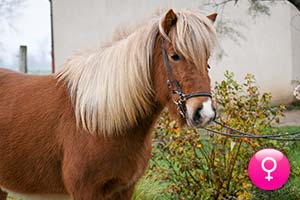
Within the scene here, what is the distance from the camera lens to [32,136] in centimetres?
353

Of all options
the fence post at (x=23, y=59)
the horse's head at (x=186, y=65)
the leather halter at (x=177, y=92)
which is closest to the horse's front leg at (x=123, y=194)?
the horse's head at (x=186, y=65)

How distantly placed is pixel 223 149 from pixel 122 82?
1806mm

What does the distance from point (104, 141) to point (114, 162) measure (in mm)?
150

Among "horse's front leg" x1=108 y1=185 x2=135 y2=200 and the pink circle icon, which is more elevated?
the pink circle icon

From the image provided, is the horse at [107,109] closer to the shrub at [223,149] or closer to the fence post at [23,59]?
the shrub at [223,149]

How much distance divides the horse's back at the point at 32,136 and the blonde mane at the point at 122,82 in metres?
0.27

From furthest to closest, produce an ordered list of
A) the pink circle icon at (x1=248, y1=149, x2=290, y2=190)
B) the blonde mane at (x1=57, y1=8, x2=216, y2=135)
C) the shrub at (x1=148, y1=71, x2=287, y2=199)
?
the shrub at (x1=148, y1=71, x2=287, y2=199) < the pink circle icon at (x1=248, y1=149, x2=290, y2=190) < the blonde mane at (x1=57, y1=8, x2=216, y2=135)

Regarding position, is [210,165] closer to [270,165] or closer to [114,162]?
[270,165]

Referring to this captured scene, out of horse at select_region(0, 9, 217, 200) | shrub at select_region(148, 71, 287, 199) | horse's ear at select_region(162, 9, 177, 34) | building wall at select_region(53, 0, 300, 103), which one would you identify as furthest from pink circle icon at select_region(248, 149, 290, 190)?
building wall at select_region(53, 0, 300, 103)

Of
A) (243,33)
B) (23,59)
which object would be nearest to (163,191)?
(23,59)

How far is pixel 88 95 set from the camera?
10.9ft

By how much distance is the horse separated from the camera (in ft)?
9.81

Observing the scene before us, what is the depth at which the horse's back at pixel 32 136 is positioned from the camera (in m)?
3.48

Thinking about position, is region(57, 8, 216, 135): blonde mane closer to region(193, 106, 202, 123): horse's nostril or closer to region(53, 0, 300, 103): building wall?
region(193, 106, 202, 123): horse's nostril
